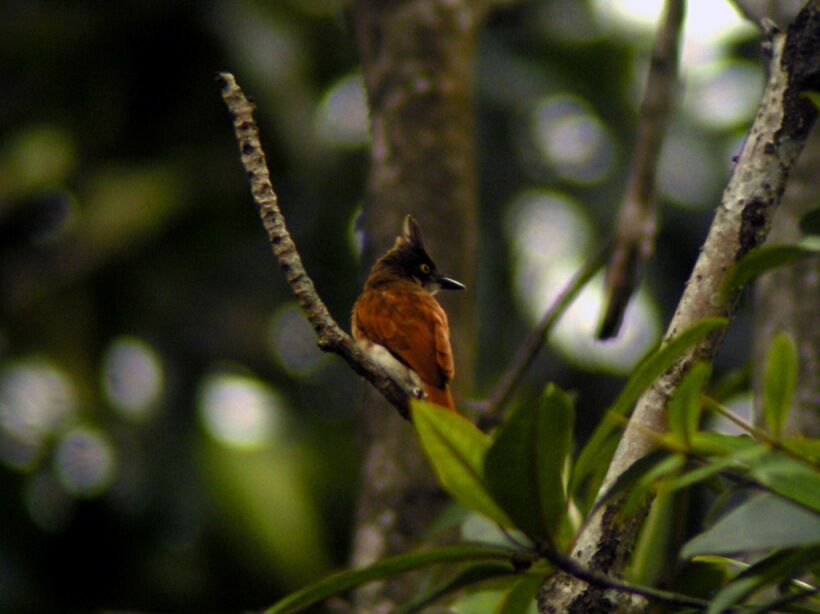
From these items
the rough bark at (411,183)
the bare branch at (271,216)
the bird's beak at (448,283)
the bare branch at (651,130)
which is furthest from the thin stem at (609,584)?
the bird's beak at (448,283)

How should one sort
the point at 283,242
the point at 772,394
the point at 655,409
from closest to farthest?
the point at 772,394 < the point at 655,409 < the point at 283,242

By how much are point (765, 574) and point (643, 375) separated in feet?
0.82

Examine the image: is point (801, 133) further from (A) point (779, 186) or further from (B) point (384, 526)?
(B) point (384, 526)

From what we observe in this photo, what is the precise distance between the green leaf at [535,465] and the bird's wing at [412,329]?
1350 mm

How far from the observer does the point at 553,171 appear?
320 inches

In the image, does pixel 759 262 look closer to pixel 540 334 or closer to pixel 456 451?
pixel 456 451

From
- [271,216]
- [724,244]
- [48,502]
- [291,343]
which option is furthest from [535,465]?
[48,502]

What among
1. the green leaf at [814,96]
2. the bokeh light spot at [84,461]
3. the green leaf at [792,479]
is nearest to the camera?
the green leaf at [792,479]

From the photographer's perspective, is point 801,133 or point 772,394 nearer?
point 772,394

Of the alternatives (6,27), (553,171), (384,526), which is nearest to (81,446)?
(6,27)

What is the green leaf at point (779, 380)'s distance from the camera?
1.25 metres

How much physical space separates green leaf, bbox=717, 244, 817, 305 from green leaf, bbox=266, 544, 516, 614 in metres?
0.39

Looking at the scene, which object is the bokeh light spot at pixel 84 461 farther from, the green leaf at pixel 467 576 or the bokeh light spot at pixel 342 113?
the green leaf at pixel 467 576

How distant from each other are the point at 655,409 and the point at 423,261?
127 cm
